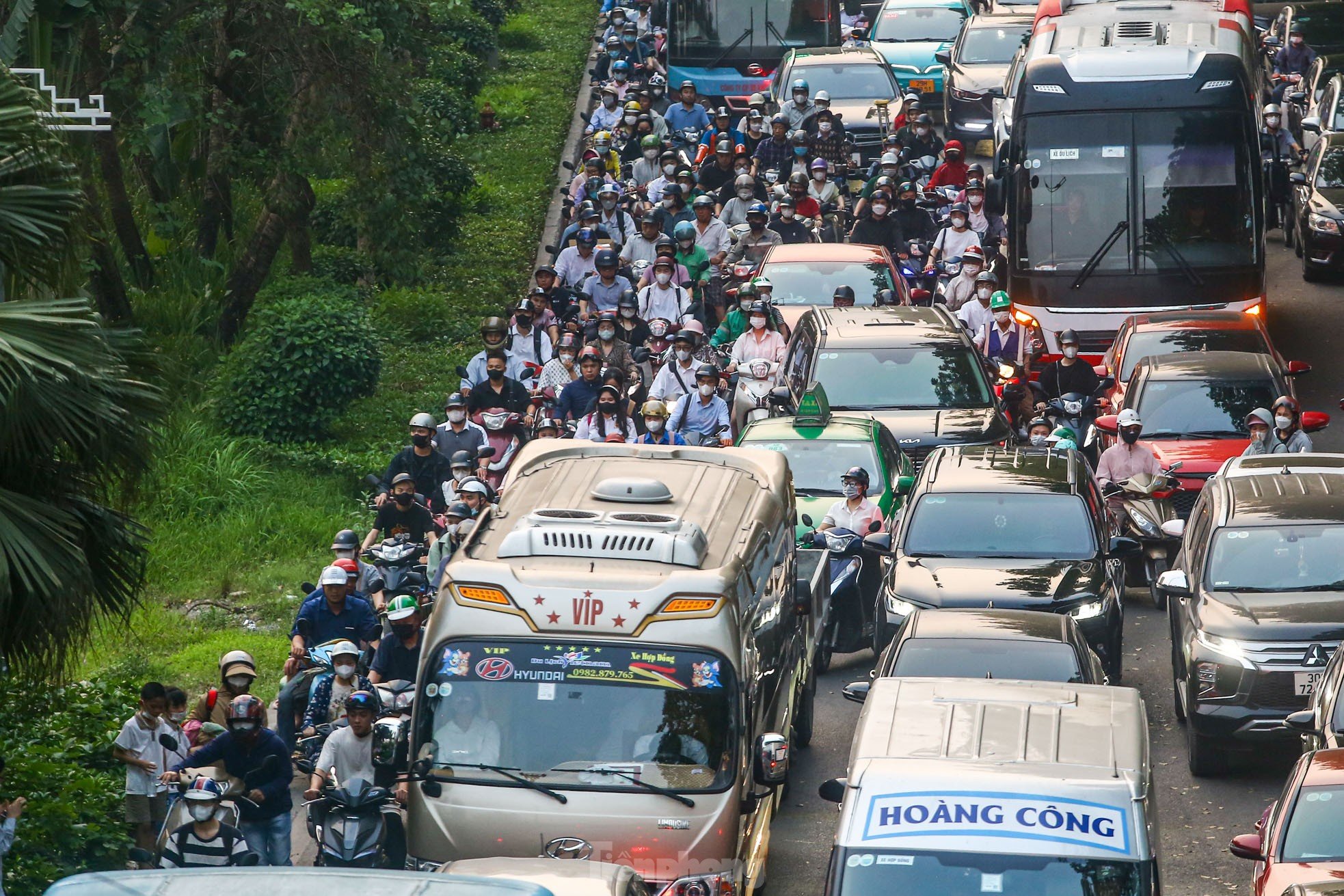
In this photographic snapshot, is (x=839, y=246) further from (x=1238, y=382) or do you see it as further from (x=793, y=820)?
(x=793, y=820)

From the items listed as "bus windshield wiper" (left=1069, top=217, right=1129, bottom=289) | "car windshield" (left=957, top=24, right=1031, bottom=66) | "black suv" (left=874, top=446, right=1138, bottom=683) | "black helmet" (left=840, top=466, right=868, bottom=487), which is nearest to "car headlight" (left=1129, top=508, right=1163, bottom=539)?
"black suv" (left=874, top=446, right=1138, bottom=683)

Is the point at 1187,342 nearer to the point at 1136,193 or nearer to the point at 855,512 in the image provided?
the point at 1136,193

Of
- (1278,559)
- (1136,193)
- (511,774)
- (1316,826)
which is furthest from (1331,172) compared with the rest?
(511,774)

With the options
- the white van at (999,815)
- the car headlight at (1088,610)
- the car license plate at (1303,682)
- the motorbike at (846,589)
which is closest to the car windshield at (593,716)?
the white van at (999,815)

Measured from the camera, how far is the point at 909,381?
19.4 metres

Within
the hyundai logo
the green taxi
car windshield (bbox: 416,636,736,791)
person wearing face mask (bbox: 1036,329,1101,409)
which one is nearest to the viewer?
the hyundai logo

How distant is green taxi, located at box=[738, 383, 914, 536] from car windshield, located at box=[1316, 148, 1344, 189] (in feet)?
36.2

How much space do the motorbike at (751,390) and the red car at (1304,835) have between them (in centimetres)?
1042

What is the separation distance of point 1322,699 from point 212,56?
14820mm

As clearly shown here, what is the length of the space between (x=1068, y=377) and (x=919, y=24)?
65.4 feet

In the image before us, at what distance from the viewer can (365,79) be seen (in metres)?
22.7

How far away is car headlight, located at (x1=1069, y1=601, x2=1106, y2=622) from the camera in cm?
1460

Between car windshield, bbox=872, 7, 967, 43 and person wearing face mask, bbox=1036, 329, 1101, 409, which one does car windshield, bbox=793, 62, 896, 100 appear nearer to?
car windshield, bbox=872, 7, 967, 43

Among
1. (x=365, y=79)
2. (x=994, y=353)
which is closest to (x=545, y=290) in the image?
(x=365, y=79)
